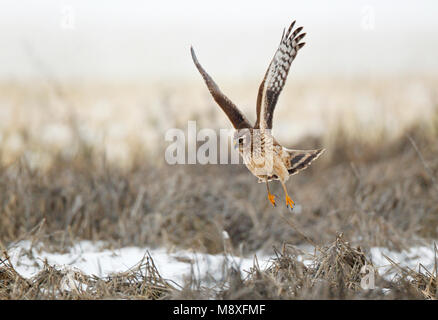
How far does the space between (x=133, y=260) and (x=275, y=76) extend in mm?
1715

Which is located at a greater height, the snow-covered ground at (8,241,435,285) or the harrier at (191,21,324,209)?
the harrier at (191,21,324,209)

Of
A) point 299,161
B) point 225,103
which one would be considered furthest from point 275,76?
point 299,161

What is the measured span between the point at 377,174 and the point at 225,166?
150cm

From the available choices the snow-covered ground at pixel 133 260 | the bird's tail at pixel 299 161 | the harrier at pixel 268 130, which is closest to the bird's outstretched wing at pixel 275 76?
the harrier at pixel 268 130

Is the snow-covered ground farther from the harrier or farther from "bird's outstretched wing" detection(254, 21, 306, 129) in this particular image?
"bird's outstretched wing" detection(254, 21, 306, 129)

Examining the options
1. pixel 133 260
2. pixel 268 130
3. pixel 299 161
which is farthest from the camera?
pixel 133 260

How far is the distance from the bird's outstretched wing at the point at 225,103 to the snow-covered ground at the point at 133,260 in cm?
107

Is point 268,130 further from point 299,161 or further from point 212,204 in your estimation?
point 212,204

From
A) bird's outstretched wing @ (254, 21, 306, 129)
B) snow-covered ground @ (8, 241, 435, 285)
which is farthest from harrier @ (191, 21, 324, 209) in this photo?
snow-covered ground @ (8, 241, 435, 285)

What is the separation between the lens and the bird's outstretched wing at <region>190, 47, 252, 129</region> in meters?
1.58

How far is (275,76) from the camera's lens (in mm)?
1602

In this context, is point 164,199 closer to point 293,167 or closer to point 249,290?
point 249,290
